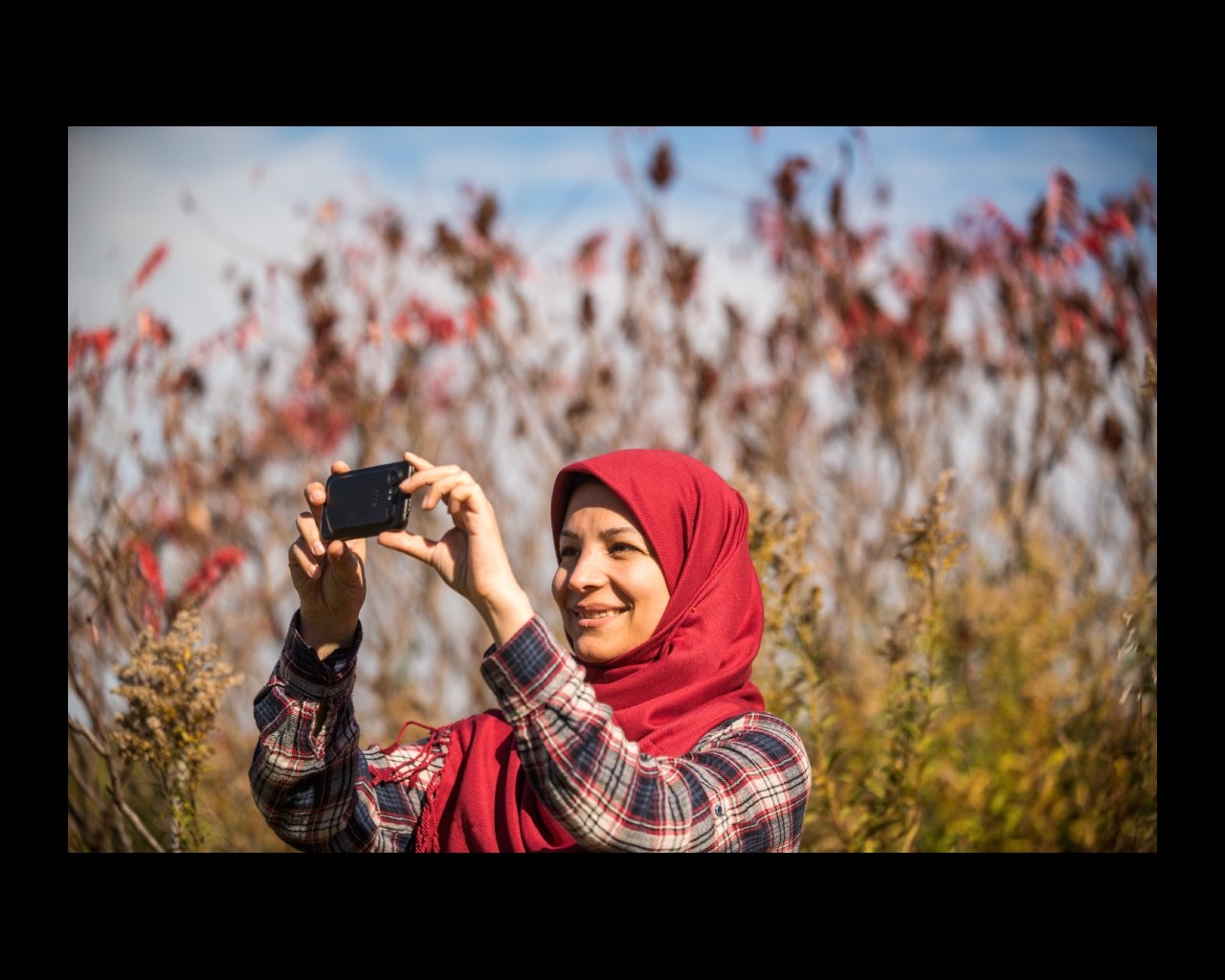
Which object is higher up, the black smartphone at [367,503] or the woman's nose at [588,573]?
the black smartphone at [367,503]

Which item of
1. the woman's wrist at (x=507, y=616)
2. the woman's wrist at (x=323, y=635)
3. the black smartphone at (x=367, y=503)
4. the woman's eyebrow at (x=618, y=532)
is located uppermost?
the black smartphone at (x=367, y=503)

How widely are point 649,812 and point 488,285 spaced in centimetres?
343

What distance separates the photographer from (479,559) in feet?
5.38

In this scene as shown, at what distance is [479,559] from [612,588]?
396 mm

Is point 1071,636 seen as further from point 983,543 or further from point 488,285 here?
point 488,285

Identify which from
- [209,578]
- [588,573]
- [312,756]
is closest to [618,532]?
[588,573]

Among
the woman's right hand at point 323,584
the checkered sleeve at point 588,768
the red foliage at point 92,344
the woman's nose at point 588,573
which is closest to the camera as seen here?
the checkered sleeve at point 588,768

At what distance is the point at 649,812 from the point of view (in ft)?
5.39

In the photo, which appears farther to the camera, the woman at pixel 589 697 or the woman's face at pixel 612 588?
the woman's face at pixel 612 588

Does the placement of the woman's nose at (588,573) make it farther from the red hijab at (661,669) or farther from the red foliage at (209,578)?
the red foliage at (209,578)

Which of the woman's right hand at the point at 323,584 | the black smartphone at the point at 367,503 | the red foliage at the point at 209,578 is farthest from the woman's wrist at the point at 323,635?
the red foliage at the point at 209,578

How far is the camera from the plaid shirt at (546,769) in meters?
1.60

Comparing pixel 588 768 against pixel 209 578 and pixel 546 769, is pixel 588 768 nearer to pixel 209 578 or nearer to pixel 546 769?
pixel 546 769
